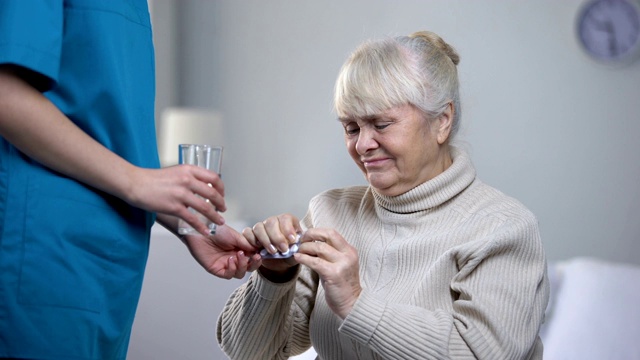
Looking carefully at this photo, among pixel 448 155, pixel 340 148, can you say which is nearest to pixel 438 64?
pixel 448 155

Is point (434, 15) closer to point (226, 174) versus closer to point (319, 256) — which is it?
point (226, 174)

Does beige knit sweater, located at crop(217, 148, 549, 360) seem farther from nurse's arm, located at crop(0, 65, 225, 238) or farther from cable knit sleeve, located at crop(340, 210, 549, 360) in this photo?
nurse's arm, located at crop(0, 65, 225, 238)

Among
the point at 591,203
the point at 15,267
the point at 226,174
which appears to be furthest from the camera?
the point at 226,174

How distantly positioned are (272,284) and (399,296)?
268mm

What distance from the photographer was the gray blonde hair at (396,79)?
64.7 inches

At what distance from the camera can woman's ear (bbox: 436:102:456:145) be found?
1713mm

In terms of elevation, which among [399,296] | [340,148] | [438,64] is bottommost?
[340,148]

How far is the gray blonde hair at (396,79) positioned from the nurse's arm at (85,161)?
0.73 metres

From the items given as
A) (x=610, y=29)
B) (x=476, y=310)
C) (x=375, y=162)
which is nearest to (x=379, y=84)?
(x=375, y=162)

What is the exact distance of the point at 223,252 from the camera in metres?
1.37

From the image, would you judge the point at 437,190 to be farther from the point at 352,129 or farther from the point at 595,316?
the point at 595,316

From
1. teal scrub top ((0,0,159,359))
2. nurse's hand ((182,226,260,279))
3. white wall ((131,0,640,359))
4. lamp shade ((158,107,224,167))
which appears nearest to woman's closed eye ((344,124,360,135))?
nurse's hand ((182,226,260,279))

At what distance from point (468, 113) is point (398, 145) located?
4.44 ft

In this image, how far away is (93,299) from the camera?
3.01 feet
